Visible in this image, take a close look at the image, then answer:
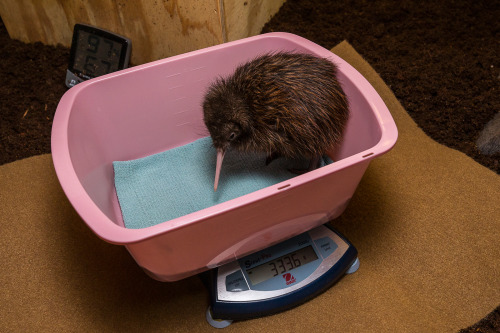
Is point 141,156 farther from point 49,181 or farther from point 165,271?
point 165,271

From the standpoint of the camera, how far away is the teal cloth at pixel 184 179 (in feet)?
4.06

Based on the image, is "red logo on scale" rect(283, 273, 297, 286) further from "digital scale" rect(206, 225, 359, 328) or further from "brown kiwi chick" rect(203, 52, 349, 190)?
"brown kiwi chick" rect(203, 52, 349, 190)

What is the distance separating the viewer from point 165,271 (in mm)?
926

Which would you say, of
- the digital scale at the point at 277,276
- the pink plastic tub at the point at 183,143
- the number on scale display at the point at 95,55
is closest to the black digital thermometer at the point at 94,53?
the number on scale display at the point at 95,55

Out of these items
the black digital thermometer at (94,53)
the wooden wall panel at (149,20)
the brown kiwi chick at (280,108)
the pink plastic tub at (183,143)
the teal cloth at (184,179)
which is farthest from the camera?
the black digital thermometer at (94,53)

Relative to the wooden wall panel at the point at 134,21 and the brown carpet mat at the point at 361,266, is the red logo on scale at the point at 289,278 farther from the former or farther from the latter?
the wooden wall panel at the point at 134,21

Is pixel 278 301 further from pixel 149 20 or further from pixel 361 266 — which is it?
pixel 149 20

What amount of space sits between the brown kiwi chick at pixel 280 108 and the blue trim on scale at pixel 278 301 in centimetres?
33

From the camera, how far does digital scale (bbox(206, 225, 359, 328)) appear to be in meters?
1.06

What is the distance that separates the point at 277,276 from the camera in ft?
3.59

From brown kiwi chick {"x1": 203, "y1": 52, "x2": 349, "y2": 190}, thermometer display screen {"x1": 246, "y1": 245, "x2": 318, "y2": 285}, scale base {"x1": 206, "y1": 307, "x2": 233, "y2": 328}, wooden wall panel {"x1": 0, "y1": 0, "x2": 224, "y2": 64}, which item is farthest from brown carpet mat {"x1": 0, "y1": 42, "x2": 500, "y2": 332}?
wooden wall panel {"x1": 0, "y1": 0, "x2": 224, "y2": 64}

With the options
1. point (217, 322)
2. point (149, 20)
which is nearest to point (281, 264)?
point (217, 322)

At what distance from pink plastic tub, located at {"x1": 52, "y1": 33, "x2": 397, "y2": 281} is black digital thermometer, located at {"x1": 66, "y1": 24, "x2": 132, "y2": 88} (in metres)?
0.47

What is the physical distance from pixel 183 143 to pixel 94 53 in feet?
2.09
